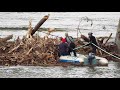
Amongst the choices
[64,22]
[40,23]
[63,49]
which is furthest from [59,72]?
[64,22]

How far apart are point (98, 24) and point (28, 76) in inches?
101

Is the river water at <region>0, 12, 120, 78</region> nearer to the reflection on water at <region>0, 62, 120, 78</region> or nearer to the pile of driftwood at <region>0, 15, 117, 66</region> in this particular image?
the pile of driftwood at <region>0, 15, 117, 66</region>

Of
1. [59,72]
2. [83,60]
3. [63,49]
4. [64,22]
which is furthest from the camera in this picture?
[64,22]

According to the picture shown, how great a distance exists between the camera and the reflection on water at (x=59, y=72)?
14599 millimetres

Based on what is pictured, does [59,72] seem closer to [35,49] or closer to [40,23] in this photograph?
[35,49]

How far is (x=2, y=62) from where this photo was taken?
15234 mm

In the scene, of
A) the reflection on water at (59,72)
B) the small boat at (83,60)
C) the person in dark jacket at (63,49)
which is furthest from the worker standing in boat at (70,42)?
the reflection on water at (59,72)

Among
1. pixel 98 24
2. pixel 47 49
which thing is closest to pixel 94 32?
pixel 98 24

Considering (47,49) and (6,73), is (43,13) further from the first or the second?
(6,73)

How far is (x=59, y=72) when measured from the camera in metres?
14.8

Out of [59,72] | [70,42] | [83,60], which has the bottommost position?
[59,72]

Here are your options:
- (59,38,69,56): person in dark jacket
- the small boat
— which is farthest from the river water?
(59,38,69,56): person in dark jacket

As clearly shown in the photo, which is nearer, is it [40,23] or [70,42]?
[70,42]

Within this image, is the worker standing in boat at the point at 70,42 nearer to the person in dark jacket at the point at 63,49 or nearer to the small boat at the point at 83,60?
the person in dark jacket at the point at 63,49
